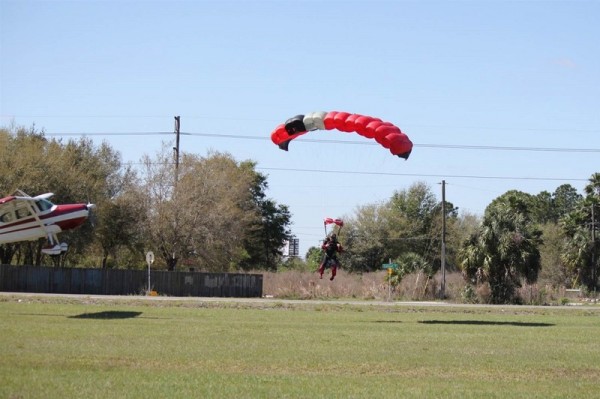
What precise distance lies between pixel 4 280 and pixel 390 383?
43.6 meters

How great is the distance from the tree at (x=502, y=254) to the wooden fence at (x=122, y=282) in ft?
53.4

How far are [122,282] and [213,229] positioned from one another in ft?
42.7

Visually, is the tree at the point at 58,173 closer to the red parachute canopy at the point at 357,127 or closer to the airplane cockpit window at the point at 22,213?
the airplane cockpit window at the point at 22,213

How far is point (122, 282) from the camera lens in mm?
58938

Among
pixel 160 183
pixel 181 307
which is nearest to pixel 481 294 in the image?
pixel 181 307

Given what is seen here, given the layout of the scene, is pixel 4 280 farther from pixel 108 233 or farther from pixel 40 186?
pixel 108 233

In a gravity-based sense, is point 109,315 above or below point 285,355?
above

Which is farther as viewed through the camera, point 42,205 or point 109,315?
point 42,205

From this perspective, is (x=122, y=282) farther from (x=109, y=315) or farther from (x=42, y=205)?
(x=109, y=315)

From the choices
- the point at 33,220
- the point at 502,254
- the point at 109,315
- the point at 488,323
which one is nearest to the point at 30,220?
the point at 33,220

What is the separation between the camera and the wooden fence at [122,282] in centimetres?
5575

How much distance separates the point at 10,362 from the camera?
1786 cm

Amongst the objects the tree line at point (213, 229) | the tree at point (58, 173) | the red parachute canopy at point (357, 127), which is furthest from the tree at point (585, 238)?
the red parachute canopy at point (357, 127)

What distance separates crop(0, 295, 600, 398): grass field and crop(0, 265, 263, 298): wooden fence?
20.9 metres
